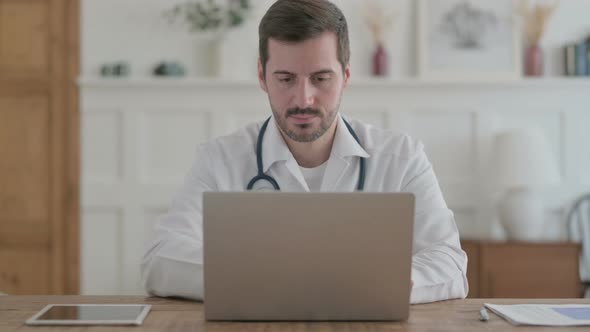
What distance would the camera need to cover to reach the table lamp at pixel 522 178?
3.86 metres

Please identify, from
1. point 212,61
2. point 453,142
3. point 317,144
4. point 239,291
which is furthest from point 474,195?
point 239,291

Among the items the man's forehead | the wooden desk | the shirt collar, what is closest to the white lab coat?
the shirt collar

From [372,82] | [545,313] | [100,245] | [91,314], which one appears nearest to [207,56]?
[372,82]

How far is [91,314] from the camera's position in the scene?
140 cm

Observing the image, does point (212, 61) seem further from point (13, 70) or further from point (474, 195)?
point (474, 195)

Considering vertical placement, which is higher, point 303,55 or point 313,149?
point 303,55

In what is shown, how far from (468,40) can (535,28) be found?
14.5 inches

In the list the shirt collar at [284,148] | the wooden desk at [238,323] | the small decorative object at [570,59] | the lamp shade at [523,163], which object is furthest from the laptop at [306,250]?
the small decorative object at [570,59]

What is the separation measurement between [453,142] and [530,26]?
77 centimetres

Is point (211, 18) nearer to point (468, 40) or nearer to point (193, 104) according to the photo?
point (193, 104)

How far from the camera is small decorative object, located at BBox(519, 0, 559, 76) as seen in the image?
4164 mm

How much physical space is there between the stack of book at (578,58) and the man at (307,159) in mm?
2465

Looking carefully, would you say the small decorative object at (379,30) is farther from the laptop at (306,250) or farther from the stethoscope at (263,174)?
the laptop at (306,250)

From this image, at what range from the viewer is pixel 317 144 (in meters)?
2.07
